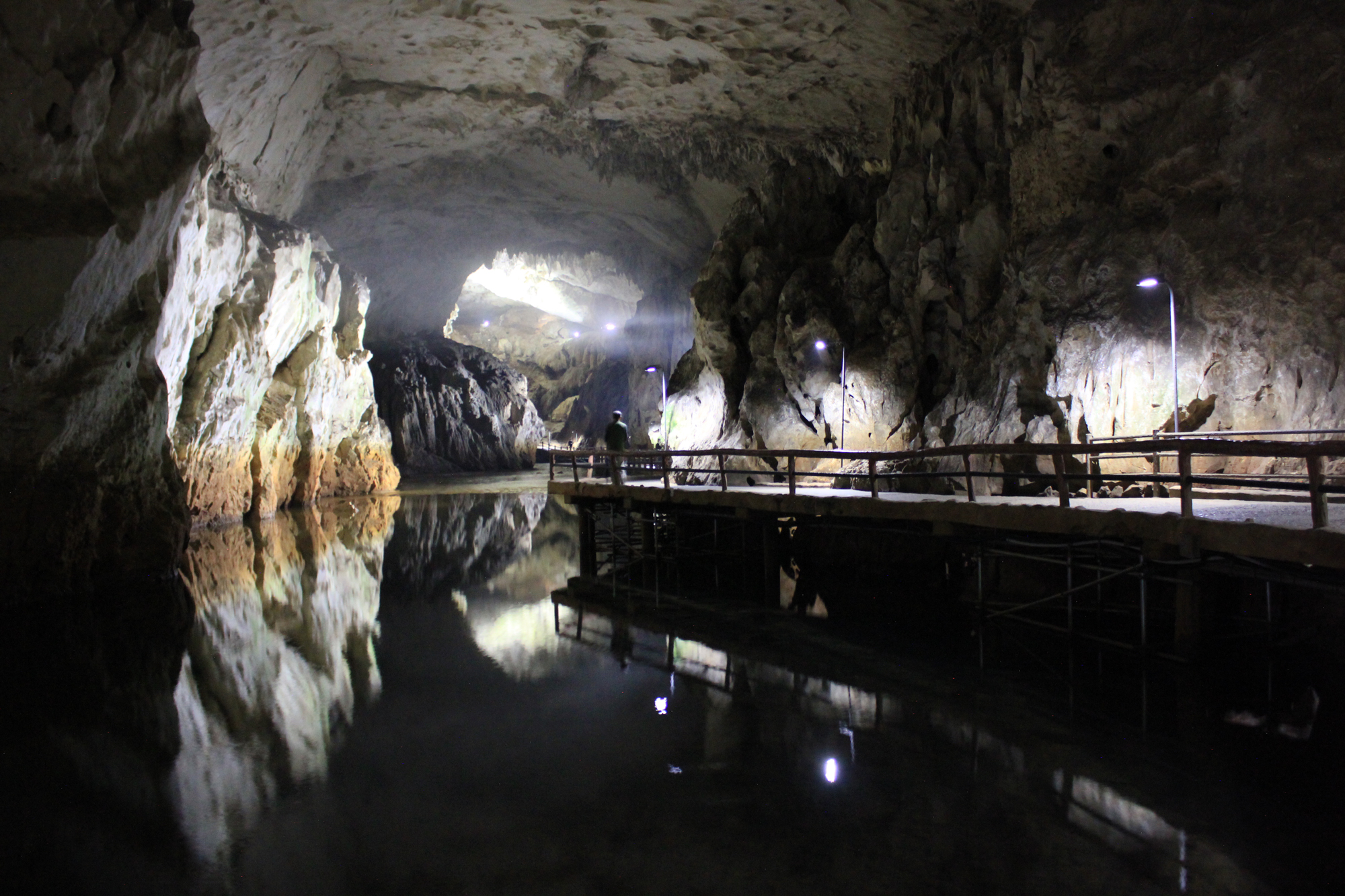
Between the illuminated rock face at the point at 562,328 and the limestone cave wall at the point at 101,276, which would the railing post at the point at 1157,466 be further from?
the illuminated rock face at the point at 562,328

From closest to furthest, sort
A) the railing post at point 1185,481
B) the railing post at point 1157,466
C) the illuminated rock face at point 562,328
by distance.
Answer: the railing post at point 1185,481, the railing post at point 1157,466, the illuminated rock face at point 562,328

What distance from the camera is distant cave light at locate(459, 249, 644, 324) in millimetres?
31609

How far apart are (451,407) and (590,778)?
33.5 meters

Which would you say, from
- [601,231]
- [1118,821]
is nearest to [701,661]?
[1118,821]

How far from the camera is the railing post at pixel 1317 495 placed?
541 cm

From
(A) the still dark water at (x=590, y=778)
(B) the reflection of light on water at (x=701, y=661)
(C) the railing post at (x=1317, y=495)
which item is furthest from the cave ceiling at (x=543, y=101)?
(B) the reflection of light on water at (x=701, y=661)

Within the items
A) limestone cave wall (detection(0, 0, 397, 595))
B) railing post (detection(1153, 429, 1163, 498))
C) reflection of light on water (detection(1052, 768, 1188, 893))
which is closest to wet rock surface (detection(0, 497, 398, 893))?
limestone cave wall (detection(0, 0, 397, 595))

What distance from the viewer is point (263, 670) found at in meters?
8.18

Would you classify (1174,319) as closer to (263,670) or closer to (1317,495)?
(1317,495)

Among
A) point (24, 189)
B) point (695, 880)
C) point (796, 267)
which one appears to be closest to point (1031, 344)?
point (796, 267)

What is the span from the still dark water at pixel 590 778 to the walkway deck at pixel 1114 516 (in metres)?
1.44

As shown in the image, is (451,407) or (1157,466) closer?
(1157,466)

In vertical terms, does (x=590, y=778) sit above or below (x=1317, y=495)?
below

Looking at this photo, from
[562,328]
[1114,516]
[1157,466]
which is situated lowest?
[1114,516]
